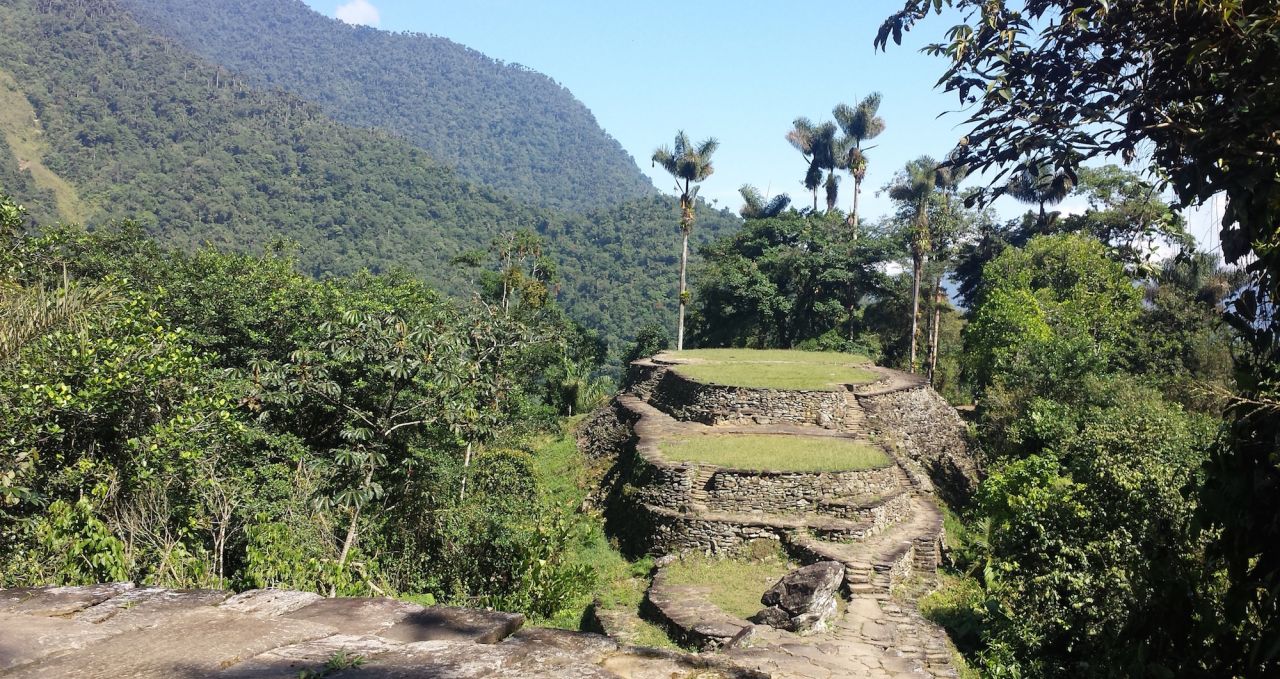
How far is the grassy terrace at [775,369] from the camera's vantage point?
18984mm

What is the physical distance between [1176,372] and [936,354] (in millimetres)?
9127

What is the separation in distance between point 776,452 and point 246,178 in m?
80.2

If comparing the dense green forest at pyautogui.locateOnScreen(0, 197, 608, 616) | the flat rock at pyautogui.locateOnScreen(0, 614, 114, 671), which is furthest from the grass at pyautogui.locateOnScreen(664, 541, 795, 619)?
the flat rock at pyautogui.locateOnScreen(0, 614, 114, 671)

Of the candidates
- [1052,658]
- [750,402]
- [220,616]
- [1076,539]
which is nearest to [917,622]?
[1076,539]

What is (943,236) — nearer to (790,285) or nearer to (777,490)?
(790,285)

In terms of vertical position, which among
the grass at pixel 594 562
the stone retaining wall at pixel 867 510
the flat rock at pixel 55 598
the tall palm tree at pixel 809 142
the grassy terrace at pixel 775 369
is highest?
the tall palm tree at pixel 809 142

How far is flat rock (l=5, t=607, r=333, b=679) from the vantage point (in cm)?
257

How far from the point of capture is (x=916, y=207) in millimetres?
31547

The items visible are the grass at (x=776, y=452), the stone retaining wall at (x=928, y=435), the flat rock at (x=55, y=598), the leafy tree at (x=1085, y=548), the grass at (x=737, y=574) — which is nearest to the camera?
the flat rock at (x=55, y=598)

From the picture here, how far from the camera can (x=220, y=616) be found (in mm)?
3125

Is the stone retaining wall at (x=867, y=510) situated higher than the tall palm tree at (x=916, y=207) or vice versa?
the tall palm tree at (x=916, y=207)

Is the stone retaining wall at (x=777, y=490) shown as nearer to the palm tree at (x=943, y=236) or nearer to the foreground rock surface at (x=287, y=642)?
the foreground rock surface at (x=287, y=642)

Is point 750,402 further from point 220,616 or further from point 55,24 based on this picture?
point 55,24

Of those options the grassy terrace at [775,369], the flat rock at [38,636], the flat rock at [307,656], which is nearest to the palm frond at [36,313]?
the flat rock at [38,636]
